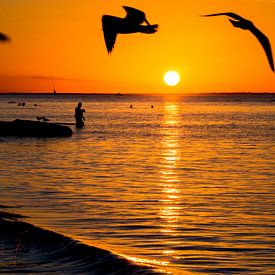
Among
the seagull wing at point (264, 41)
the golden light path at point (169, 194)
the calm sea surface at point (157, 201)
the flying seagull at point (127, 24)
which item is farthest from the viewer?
the golden light path at point (169, 194)

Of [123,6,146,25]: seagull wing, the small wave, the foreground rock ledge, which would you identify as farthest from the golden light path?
the foreground rock ledge

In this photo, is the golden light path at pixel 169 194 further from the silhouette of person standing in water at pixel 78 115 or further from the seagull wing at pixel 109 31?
the silhouette of person standing in water at pixel 78 115

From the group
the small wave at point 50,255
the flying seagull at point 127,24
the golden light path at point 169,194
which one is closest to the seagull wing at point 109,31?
the flying seagull at point 127,24

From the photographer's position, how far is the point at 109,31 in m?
6.72

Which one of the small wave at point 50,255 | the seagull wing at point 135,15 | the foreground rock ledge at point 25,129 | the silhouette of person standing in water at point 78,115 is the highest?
the seagull wing at point 135,15

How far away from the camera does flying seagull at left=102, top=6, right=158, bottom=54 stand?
677 cm

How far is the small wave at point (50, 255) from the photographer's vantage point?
12789 millimetres

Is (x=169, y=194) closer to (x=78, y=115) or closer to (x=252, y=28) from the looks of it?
(x=252, y=28)

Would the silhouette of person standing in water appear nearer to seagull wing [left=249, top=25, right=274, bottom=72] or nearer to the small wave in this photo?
the small wave

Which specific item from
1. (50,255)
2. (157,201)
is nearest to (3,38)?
(50,255)

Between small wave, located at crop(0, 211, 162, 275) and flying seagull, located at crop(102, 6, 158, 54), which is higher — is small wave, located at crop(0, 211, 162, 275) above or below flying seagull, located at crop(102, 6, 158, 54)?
below

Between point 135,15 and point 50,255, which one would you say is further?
point 50,255

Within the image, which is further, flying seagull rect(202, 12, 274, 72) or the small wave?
the small wave

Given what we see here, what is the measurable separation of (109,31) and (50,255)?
786 centimetres
